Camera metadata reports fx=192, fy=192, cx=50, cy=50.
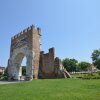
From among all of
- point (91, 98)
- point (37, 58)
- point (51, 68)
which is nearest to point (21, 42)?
point (37, 58)

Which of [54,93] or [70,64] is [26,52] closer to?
[54,93]

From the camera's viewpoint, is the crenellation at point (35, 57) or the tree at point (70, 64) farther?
the tree at point (70, 64)

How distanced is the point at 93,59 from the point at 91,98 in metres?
56.5

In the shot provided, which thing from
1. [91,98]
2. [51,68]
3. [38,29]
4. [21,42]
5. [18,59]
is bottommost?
[91,98]

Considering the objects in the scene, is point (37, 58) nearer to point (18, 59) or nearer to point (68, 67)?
point (18, 59)

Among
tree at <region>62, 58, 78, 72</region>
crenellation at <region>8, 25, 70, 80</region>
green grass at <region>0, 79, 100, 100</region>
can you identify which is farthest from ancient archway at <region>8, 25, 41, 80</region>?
tree at <region>62, 58, 78, 72</region>

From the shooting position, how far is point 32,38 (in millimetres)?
32844

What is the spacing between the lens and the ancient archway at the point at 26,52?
104ft

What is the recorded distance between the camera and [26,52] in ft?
110

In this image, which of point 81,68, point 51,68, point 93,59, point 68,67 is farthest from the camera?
point 81,68

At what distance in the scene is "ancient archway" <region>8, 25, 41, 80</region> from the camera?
31750 mm

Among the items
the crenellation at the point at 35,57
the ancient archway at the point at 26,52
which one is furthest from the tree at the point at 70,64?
the crenellation at the point at 35,57

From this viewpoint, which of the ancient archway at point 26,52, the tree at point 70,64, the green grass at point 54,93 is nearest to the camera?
the green grass at point 54,93

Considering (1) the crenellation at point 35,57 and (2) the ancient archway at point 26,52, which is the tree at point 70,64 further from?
(1) the crenellation at point 35,57
